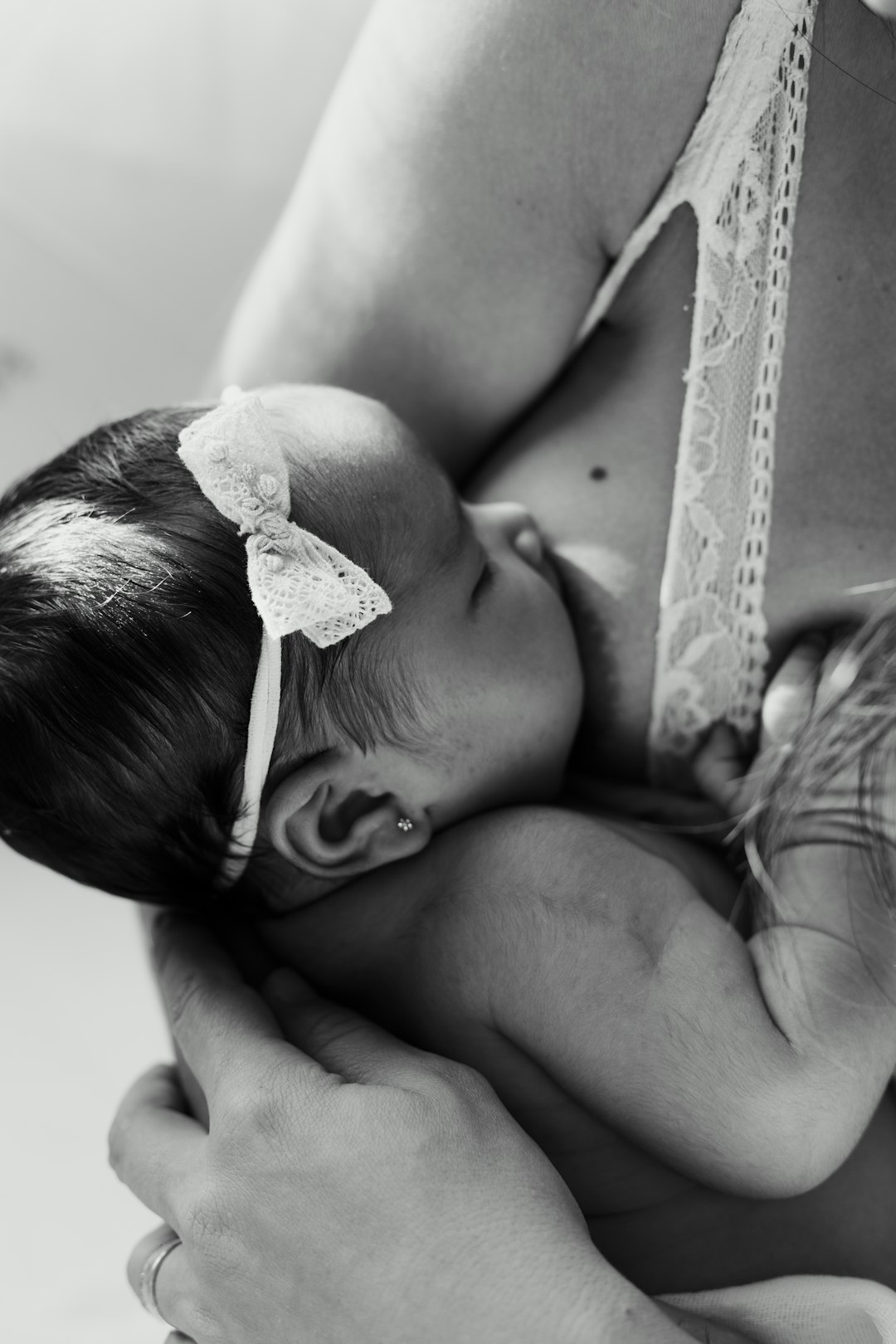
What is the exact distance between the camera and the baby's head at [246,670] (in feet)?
3.06

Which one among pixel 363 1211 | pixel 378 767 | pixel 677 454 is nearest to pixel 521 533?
pixel 677 454

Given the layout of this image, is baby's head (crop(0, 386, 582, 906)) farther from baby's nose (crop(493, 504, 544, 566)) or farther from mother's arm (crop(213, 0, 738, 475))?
mother's arm (crop(213, 0, 738, 475))

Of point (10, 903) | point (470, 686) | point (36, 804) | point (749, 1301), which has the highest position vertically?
point (470, 686)

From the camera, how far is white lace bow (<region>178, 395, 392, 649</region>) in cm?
90

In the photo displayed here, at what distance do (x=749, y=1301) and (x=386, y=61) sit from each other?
Result: 41.3 inches

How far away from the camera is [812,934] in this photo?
3.12 feet

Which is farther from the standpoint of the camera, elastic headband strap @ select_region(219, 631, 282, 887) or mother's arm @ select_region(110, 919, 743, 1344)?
elastic headband strap @ select_region(219, 631, 282, 887)

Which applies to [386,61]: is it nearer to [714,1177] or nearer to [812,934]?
[812,934]

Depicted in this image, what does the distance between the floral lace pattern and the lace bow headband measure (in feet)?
0.94

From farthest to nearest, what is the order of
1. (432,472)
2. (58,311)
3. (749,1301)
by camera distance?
(58,311) → (432,472) → (749,1301)

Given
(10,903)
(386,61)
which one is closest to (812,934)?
(386,61)

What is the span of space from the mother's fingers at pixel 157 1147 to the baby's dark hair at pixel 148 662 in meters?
0.22

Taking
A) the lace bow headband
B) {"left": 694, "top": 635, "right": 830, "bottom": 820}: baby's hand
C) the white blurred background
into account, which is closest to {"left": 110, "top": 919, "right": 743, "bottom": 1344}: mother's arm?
the lace bow headband

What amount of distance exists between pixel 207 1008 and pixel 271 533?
389mm
